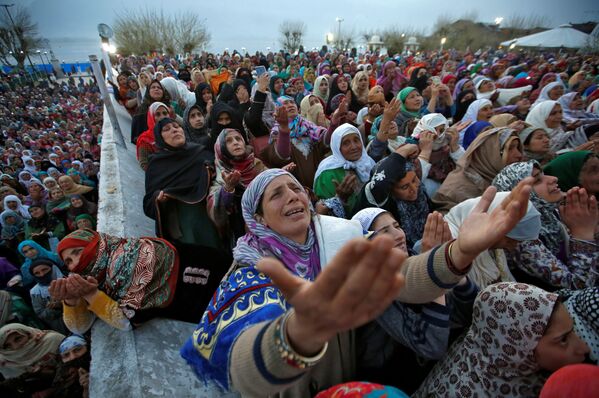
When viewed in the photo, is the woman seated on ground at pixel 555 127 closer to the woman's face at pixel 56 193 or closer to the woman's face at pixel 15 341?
the woman's face at pixel 15 341

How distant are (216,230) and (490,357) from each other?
234 cm

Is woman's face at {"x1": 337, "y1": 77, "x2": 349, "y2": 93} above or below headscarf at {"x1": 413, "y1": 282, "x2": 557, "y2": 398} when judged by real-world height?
above

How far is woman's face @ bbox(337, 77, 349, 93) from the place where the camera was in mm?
6434

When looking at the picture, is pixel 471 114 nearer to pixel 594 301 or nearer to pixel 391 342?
pixel 594 301

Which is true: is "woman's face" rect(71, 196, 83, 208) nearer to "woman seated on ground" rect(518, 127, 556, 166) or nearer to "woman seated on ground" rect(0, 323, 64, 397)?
"woman seated on ground" rect(0, 323, 64, 397)

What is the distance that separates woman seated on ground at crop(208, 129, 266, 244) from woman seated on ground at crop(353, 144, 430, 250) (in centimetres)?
124

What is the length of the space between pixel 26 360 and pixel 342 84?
6.86m

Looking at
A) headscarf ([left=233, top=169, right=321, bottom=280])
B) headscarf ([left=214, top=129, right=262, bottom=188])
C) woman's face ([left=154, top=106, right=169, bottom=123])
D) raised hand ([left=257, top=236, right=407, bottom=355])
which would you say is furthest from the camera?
woman's face ([left=154, top=106, right=169, bottom=123])

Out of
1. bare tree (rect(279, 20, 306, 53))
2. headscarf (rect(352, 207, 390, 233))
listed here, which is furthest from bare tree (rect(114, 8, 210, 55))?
headscarf (rect(352, 207, 390, 233))

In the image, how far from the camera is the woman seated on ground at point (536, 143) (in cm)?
326

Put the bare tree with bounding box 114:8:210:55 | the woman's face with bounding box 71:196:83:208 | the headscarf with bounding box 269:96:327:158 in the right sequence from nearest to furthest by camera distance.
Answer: the headscarf with bounding box 269:96:327:158 < the woman's face with bounding box 71:196:83:208 < the bare tree with bounding box 114:8:210:55

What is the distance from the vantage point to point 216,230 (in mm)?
2732

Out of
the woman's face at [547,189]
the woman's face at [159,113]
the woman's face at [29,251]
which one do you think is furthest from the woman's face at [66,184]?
the woman's face at [547,189]

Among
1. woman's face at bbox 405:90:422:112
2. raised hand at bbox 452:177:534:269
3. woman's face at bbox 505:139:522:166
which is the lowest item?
woman's face at bbox 505:139:522:166
